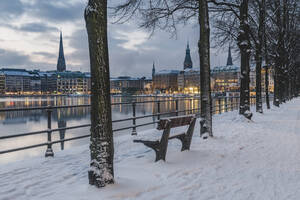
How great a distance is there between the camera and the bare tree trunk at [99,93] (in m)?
4.44

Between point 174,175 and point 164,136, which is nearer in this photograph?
point 174,175

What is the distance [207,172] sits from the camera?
214 inches

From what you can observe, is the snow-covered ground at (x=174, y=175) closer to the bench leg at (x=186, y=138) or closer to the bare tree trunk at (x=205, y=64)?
the bench leg at (x=186, y=138)

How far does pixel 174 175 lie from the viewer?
5.20 metres

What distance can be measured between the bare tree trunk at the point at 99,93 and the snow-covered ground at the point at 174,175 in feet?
0.93

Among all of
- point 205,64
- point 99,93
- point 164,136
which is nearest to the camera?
point 99,93

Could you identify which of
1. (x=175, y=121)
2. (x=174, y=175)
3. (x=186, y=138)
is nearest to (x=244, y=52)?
(x=186, y=138)

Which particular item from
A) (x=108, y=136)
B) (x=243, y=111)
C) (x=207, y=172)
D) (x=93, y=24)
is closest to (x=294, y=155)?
(x=207, y=172)

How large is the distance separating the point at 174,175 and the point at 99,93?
82.4 inches

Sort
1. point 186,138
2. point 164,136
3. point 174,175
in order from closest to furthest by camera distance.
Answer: point 174,175 < point 164,136 < point 186,138

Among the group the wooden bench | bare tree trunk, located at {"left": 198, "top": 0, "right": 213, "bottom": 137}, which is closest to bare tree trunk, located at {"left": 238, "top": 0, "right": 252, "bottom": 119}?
bare tree trunk, located at {"left": 198, "top": 0, "right": 213, "bottom": 137}

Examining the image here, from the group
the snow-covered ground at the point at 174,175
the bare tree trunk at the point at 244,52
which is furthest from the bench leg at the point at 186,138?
the bare tree trunk at the point at 244,52

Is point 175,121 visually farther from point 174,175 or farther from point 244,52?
point 244,52

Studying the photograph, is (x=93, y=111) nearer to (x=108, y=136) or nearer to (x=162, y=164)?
(x=108, y=136)
